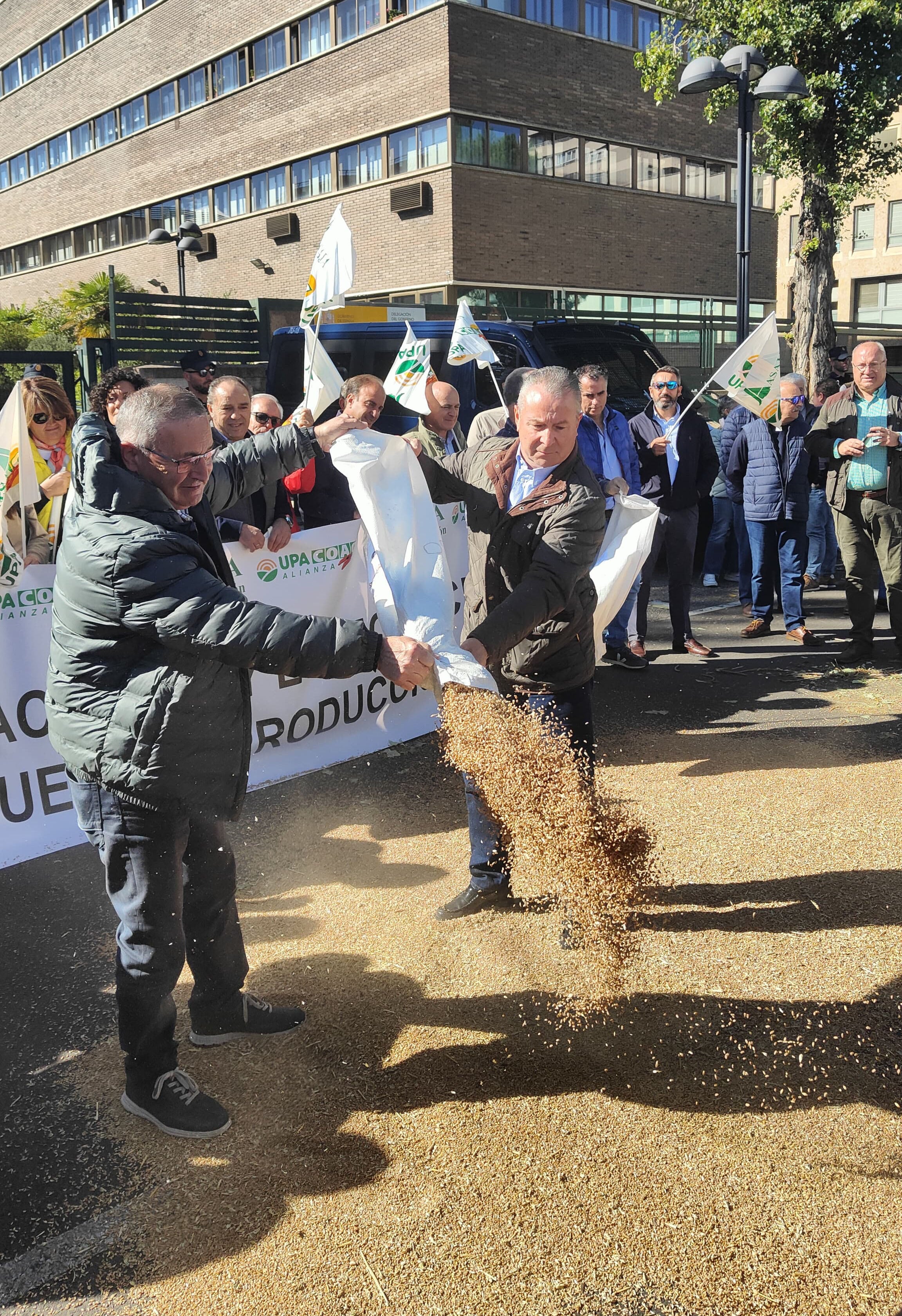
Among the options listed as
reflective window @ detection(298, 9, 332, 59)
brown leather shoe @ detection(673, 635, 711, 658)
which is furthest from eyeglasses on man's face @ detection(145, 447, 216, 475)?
reflective window @ detection(298, 9, 332, 59)

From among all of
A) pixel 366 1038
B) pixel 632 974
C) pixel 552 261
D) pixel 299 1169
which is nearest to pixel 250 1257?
pixel 299 1169

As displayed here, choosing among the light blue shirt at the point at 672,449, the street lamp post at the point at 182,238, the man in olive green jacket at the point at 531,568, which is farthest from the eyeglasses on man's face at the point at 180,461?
the street lamp post at the point at 182,238

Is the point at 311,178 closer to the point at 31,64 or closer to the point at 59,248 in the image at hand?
the point at 59,248

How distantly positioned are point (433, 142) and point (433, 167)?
0.64 m

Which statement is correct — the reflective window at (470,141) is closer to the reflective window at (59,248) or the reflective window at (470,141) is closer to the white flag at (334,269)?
the white flag at (334,269)

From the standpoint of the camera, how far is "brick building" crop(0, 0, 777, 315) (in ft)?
85.8

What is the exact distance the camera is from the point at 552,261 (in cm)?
2825

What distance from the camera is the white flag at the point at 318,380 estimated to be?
5312mm

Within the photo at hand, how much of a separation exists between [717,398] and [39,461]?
1305cm

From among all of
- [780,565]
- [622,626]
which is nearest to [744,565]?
[780,565]

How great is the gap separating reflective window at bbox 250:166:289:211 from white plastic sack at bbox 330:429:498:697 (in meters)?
30.4

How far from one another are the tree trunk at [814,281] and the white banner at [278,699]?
12523 millimetres

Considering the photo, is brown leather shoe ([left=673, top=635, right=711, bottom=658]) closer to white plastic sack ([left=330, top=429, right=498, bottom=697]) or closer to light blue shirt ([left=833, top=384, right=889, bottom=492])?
light blue shirt ([left=833, top=384, right=889, bottom=492])

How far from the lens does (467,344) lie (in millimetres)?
8008
